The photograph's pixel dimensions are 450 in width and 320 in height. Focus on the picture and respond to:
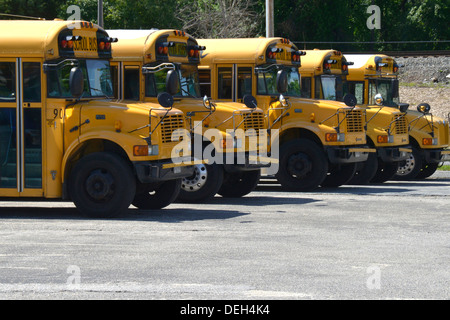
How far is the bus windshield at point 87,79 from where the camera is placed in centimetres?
1461

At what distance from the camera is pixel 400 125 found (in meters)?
22.9

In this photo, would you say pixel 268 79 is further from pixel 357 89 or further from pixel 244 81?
Result: pixel 357 89

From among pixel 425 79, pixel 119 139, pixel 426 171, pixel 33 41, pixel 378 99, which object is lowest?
pixel 426 171

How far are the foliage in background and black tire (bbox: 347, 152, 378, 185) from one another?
20.3 metres

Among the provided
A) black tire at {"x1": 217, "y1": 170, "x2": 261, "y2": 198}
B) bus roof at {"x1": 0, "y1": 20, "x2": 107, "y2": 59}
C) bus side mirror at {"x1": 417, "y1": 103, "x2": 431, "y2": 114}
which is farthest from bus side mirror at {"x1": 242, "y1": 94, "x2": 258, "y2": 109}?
bus side mirror at {"x1": 417, "y1": 103, "x2": 431, "y2": 114}

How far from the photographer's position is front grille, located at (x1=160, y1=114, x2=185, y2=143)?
48.1 feet

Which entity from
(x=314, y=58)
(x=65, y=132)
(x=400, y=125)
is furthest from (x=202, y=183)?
(x=400, y=125)

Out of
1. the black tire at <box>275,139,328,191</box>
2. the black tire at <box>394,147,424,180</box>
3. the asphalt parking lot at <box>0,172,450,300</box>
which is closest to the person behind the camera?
the asphalt parking lot at <box>0,172,450,300</box>

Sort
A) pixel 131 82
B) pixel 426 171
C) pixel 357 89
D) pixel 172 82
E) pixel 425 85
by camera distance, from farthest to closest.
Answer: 1. pixel 425 85
2. pixel 426 171
3. pixel 357 89
4. pixel 131 82
5. pixel 172 82

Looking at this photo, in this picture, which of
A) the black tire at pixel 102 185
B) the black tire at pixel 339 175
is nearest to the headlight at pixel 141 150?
the black tire at pixel 102 185

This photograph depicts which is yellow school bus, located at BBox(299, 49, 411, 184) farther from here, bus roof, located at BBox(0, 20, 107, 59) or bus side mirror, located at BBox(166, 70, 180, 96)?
bus roof, located at BBox(0, 20, 107, 59)

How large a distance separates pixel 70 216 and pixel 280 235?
3690 mm

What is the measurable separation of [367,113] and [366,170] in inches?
49.7
